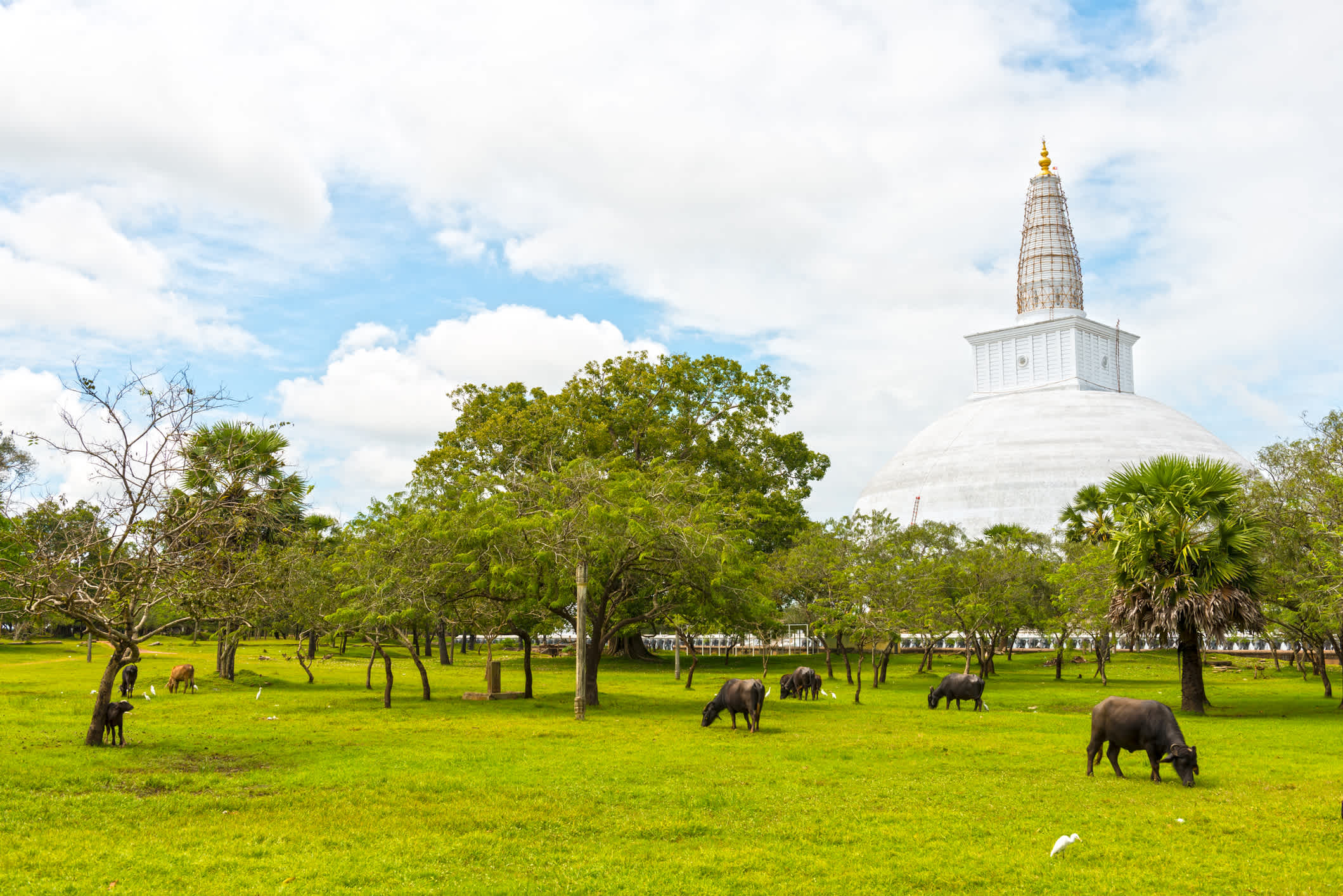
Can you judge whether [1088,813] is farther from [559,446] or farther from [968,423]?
[968,423]

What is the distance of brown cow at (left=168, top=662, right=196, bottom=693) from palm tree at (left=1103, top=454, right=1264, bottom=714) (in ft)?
82.8

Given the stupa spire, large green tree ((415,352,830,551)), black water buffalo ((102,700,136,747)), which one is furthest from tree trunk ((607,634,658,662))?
the stupa spire

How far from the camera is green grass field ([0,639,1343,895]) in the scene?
9.05 m

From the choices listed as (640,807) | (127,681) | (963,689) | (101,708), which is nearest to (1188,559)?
(963,689)

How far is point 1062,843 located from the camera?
997 centimetres

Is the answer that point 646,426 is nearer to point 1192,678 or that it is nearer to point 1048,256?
point 1192,678

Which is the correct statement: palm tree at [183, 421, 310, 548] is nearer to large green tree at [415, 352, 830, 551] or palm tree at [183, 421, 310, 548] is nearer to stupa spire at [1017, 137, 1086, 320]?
large green tree at [415, 352, 830, 551]

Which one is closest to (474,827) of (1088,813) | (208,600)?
(1088,813)

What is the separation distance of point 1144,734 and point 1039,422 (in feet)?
226

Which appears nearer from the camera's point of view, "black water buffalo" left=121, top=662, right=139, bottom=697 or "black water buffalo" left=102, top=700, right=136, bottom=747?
"black water buffalo" left=102, top=700, right=136, bottom=747

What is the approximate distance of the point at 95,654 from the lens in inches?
1886

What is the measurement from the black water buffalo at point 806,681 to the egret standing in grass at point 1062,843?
19.7m

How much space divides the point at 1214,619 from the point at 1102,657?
15.6 m

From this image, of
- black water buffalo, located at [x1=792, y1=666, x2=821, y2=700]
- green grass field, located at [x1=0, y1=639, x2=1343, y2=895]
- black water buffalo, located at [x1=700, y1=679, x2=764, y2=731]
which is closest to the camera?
green grass field, located at [x1=0, y1=639, x2=1343, y2=895]
